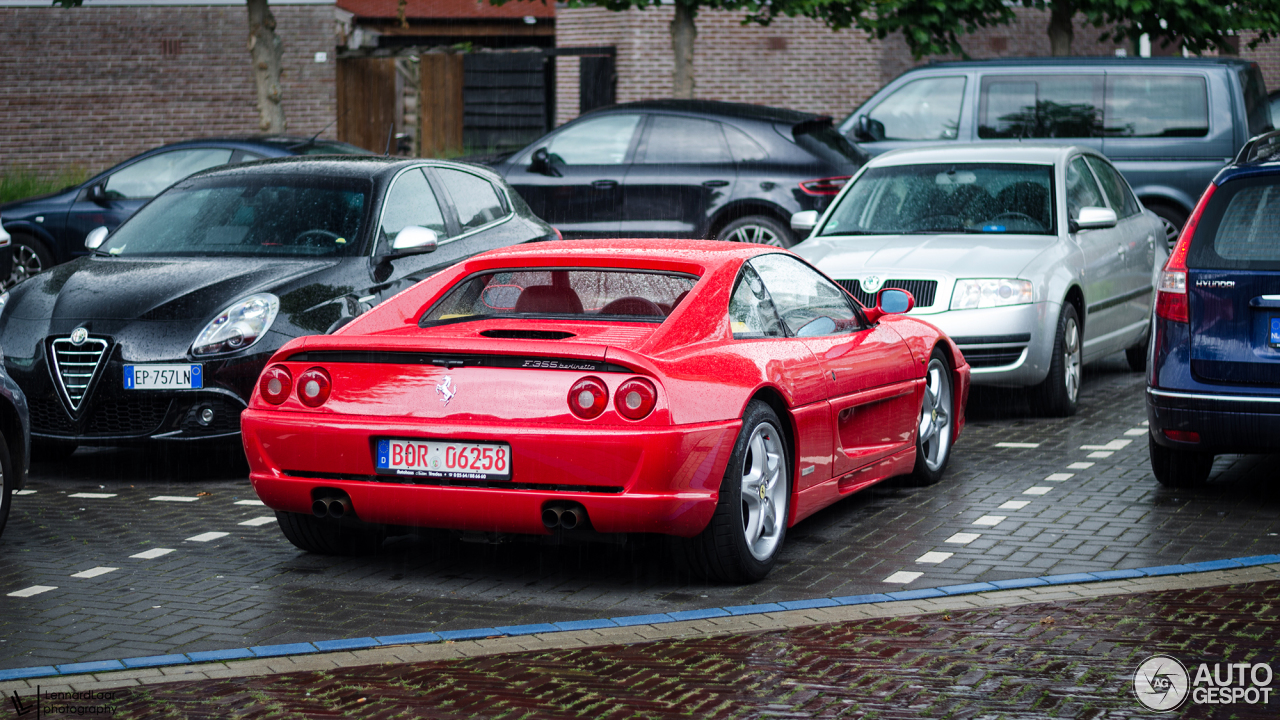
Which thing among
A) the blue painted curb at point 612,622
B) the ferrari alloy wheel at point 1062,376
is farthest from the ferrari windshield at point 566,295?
the ferrari alloy wheel at point 1062,376

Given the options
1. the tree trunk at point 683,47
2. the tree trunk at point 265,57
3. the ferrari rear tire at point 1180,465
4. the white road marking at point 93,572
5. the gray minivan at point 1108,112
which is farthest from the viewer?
the tree trunk at point 683,47

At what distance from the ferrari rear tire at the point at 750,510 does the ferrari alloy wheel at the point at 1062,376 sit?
160 inches

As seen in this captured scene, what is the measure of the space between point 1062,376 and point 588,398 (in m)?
5.17

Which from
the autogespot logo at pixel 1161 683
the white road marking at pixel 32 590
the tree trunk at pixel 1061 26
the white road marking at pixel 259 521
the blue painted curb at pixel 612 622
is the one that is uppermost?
the tree trunk at pixel 1061 26

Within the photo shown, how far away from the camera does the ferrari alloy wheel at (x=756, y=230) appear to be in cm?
1480

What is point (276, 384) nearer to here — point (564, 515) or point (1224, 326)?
point (564, 515)

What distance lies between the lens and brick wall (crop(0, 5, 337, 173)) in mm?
26672

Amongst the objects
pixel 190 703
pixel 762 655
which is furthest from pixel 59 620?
pixel 762 655

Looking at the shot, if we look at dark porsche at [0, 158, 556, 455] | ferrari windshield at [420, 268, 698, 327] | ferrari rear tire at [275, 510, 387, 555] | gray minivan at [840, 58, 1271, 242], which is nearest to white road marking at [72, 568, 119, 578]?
ferrari rear tire at [275, 510, 387, 555]

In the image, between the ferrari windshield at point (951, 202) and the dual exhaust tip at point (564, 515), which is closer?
the dual exhaust tip at point (564, 515)

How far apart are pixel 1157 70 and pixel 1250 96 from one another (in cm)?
91

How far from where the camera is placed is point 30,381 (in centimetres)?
820

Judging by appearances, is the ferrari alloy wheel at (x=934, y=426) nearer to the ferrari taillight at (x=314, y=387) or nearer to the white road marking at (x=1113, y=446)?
the white road marking at (x=1113, y=446)

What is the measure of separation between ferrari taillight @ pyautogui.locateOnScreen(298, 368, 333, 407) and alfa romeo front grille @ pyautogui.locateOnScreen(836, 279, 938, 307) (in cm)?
443
